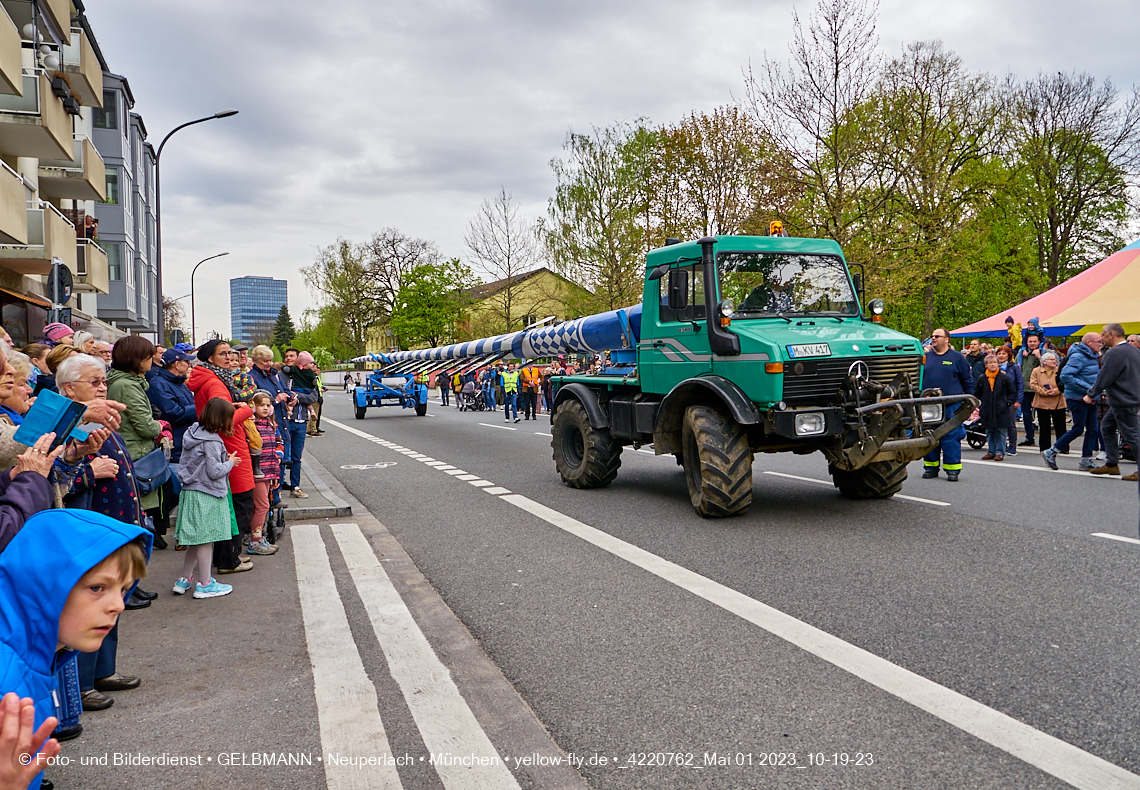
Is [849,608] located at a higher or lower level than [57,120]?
lower

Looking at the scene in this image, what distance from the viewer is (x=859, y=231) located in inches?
1039

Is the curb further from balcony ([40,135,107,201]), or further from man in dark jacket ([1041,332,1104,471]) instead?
balcony ([40,135,107,201])

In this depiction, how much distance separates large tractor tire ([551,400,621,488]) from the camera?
992 centimetres

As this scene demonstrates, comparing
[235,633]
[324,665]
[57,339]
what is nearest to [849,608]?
[324,665]

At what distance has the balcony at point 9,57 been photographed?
50.8 feet

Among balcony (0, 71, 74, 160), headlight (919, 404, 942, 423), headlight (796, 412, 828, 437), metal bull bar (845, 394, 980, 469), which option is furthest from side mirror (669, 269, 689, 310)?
balcony (0, 71, 74, 160)

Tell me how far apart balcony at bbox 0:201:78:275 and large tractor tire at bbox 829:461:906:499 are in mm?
18067

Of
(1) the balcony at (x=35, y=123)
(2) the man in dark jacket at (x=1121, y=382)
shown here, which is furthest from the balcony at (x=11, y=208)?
(2) the man in dark jacket at (x=1121, y=382)

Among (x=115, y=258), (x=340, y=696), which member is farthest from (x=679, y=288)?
(x=115, y=258)

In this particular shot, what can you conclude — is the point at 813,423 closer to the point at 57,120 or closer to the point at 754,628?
the point at 754,628

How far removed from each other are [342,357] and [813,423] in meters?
80.9

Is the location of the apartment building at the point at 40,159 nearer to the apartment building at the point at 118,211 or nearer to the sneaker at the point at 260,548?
the apartment building at the point at 118,211

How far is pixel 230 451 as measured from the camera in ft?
19.8

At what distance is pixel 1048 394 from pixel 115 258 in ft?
129
